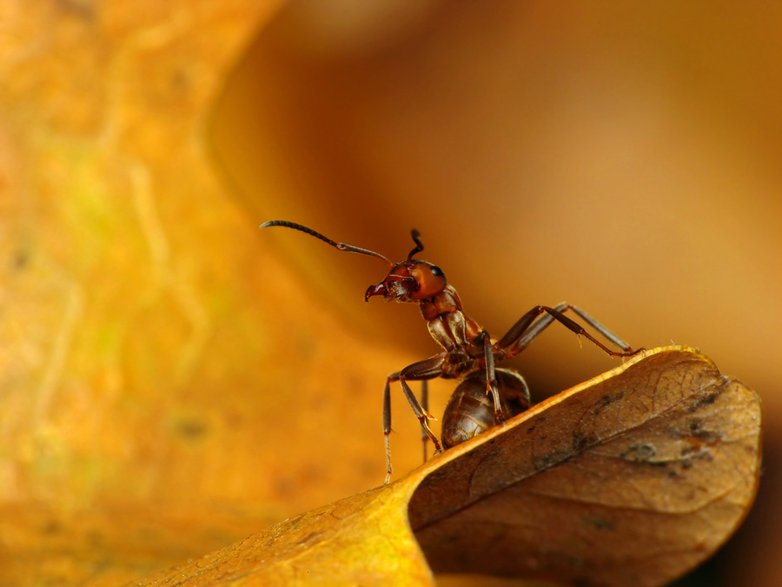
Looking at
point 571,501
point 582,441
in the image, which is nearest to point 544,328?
point 571,501

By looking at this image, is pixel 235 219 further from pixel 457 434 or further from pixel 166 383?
pixel 457 434

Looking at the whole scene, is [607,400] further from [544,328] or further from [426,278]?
[426,278]

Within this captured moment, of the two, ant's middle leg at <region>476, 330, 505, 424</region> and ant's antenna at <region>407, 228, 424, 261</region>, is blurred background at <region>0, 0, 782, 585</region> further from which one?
ant's middle leg at <region>476, 330, 505, 424</region>

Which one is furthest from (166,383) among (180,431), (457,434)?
(457,434)

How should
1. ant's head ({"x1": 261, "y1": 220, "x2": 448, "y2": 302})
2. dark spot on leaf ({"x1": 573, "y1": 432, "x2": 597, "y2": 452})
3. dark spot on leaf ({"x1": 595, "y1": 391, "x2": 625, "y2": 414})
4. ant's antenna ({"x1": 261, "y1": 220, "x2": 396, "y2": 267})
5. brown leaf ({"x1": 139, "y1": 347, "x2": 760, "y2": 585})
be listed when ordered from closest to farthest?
brown leaf ({"x1": 139, "y1": 347, "x2": 760, "y2": 585}) < dark spot on leaf ({"x1": 595, "y1": 391, "x2": 625, "y2": 414}) < dark spot on leaf ({"x1": 573, "y1": 432, "x2": 597, "y2": 452}) < ant's antenna ({"x1": 261, "y1": 220, "x2": 396, "y2": 267}) < ant's head ({"x1": 261, "y1": 220, "x2": 448, "y2": 302})

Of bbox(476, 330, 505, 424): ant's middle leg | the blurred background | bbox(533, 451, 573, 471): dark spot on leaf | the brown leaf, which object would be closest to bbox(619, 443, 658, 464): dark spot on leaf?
the brown leaf

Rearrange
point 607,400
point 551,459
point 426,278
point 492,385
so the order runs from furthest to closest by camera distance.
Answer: point 426,278 < point 492,385 < point 551,459 < point 607,400

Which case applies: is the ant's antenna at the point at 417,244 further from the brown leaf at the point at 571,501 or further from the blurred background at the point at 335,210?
the brown leaf at the point at 571,501
